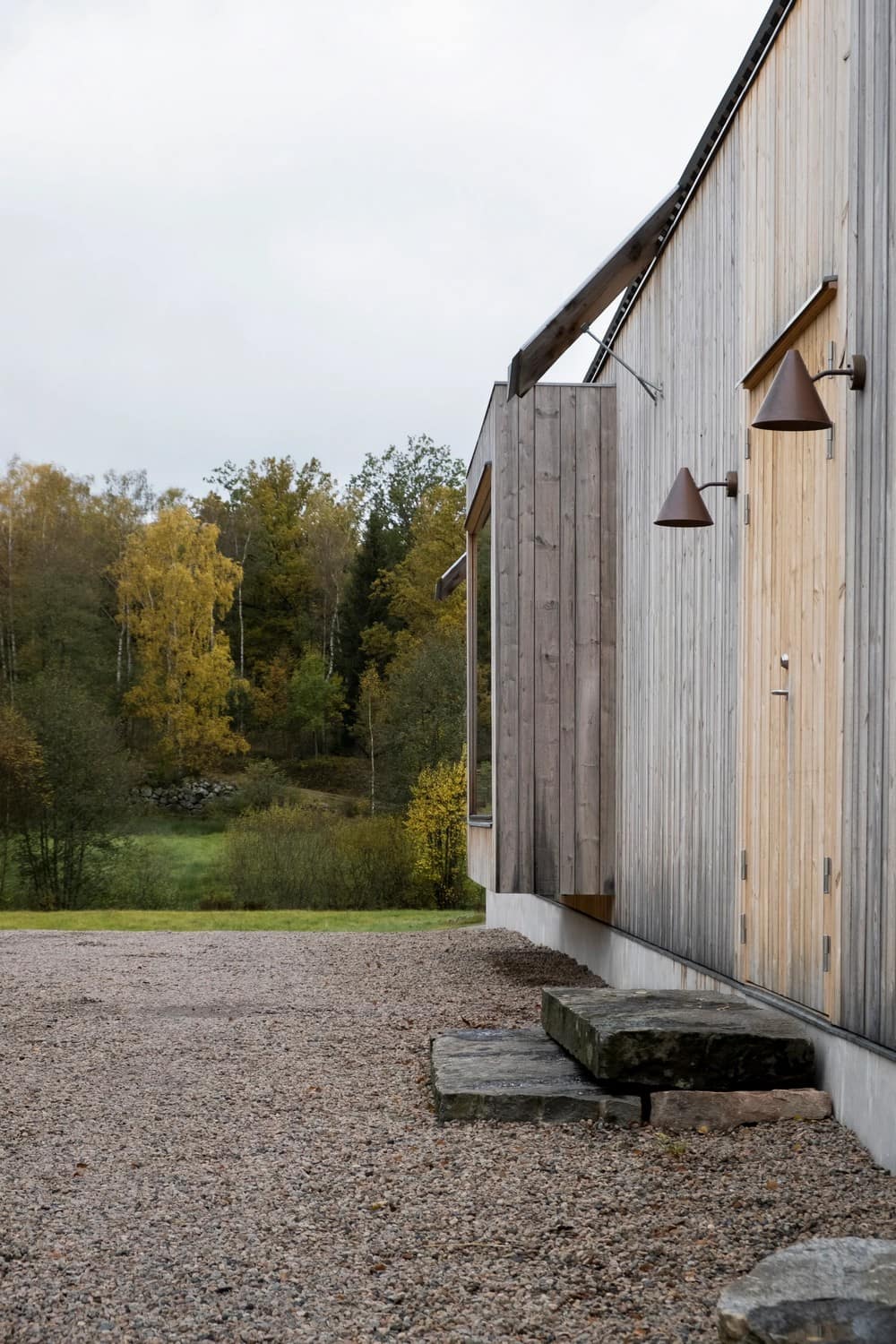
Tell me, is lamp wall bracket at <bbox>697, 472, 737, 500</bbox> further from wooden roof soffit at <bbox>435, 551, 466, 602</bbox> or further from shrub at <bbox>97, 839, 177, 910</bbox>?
shrub at <bbox>97, 839, 177, 910</bbox>

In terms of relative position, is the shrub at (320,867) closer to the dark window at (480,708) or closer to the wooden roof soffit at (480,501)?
the dark window at (480,708)

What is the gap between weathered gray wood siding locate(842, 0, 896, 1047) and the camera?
335 cm

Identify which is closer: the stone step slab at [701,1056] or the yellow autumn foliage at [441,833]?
the stone step slab at [701,1056]

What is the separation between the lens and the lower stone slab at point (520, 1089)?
3.81m

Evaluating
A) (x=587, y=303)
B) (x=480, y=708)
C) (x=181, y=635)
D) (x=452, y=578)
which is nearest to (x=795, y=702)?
(x=587, y=303)

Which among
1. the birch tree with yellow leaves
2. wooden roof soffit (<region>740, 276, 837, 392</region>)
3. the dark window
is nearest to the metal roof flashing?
wooden roof soffit (<region>740, 276, 837, 392</region>)

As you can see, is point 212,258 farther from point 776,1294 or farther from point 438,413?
point 776,1294

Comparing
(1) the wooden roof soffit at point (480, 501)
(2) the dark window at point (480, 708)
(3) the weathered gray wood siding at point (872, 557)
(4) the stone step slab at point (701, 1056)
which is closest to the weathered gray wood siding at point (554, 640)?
(1) the wooden roof soffit at point (480, 501)

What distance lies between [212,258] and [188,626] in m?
11.4

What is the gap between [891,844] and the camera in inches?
130

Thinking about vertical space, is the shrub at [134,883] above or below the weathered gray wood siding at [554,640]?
below

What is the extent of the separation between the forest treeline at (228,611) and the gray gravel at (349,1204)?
1977 centimetres

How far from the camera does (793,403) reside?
3.57 metres

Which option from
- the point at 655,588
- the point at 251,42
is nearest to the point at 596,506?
the point at 655,588
